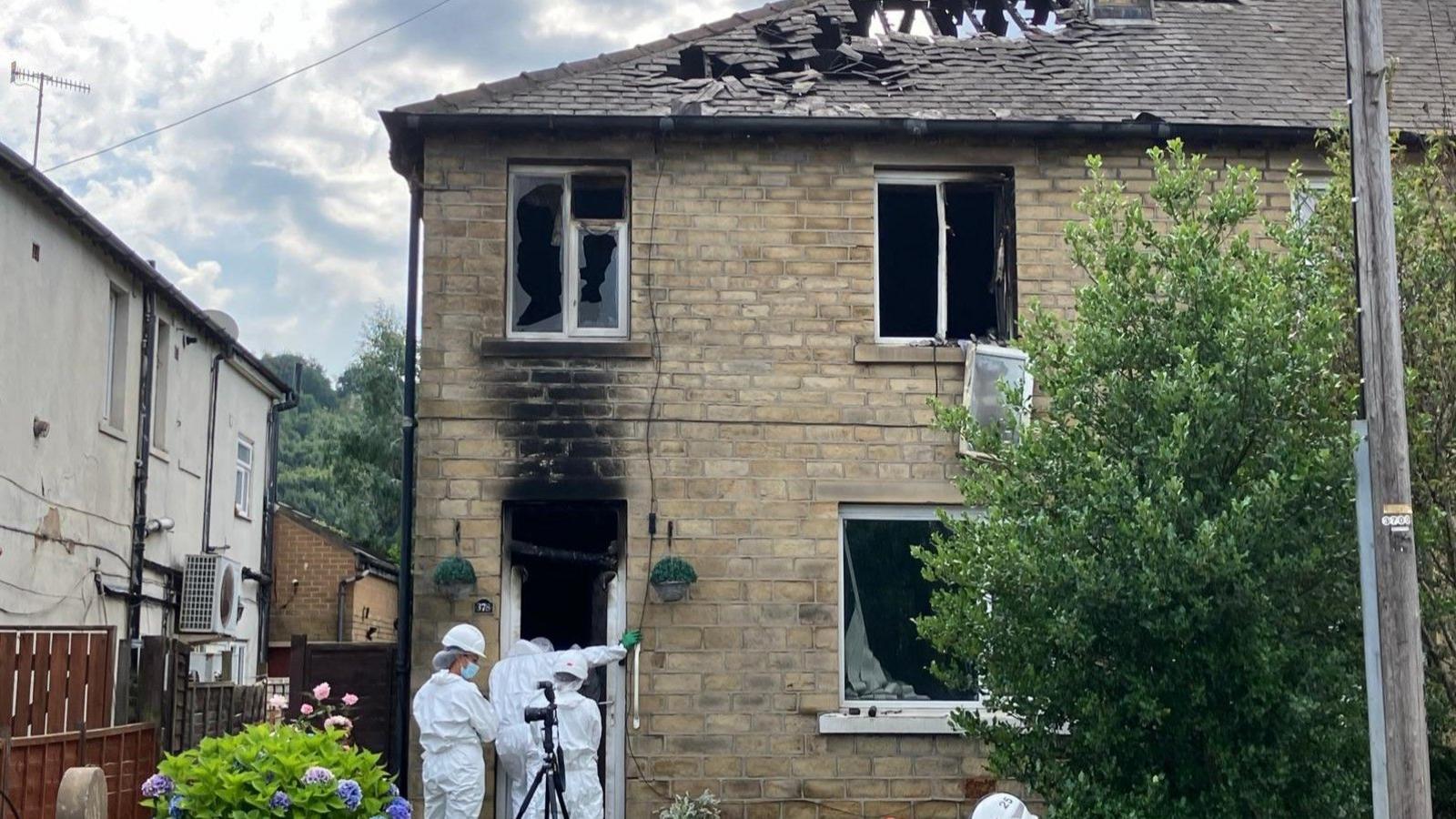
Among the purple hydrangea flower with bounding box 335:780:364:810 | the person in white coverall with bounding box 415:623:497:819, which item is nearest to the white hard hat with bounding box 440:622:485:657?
the person in white coverall with bounding box 415:623:497:819

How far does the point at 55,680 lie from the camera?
10594 mm

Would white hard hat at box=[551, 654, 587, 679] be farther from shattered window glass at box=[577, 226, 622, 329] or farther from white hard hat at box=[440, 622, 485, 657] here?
shattered window glass at box=[577, 226, 622, 329]

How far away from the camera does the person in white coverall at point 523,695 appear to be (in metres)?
10.9

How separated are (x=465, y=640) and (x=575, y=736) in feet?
3.26

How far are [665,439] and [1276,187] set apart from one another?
17.5ft

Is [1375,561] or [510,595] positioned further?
[510,595]

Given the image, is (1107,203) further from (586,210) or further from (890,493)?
(586,210)

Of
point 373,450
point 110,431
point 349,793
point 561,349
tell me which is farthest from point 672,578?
point 373,450

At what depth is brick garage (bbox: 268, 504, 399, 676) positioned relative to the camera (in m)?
29.6

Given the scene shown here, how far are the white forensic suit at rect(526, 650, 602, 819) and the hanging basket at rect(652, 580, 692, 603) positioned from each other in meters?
1.16

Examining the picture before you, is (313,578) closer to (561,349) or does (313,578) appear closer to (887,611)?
(561,349)

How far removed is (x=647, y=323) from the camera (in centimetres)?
1230

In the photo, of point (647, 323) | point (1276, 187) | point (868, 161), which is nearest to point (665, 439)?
point (647, 323)

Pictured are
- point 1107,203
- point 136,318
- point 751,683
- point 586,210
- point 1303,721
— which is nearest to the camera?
point 1303,721
